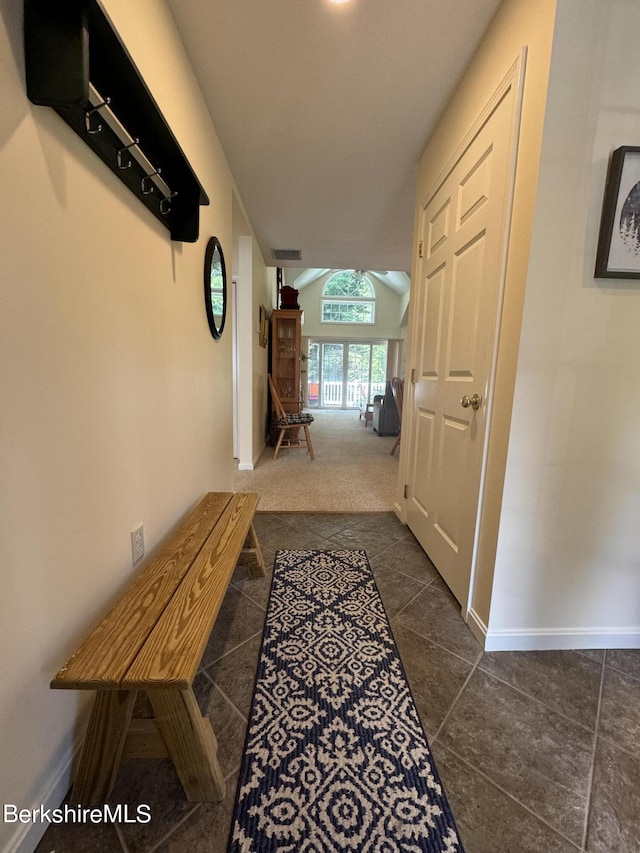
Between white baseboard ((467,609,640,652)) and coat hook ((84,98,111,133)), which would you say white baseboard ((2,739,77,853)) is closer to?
white baseboard ((467,609,640,652))

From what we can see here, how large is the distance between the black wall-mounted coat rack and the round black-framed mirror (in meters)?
0.45

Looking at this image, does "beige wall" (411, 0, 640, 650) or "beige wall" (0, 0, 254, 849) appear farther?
"beige wall" (411, 0, 640, 650)

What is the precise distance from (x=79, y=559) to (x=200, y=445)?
0.96m

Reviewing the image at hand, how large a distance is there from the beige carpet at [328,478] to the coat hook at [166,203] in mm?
1899

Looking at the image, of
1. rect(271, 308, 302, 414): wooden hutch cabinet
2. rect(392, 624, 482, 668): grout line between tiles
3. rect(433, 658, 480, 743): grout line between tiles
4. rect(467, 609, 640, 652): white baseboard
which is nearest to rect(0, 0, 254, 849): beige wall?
rect(433, 658, 480, 743): grout line between tiles

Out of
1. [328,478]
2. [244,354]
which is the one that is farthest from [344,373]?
[328,478]

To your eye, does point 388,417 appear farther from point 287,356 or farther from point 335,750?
point 335,750

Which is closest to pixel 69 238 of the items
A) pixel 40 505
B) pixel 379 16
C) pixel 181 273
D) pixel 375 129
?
pixel 40 505

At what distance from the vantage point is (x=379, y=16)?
131 cm

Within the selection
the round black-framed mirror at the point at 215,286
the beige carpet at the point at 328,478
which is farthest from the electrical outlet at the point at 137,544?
the beige carpet at the point at 328,478

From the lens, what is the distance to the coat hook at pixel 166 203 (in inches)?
48.9

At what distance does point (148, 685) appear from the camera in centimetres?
69

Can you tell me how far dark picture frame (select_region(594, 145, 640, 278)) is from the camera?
1.05m

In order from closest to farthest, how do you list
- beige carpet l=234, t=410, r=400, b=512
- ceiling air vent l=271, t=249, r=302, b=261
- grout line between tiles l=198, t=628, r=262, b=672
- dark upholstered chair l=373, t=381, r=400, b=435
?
grout line between tiles l=198, t=628, r=262, b=672, beige carpet l=234, t=410, r=400, b=512, ceiling air vent l=271, t=249, r=302, b=261, dark upholstered chair l=373, t=381, r=400, b=435
